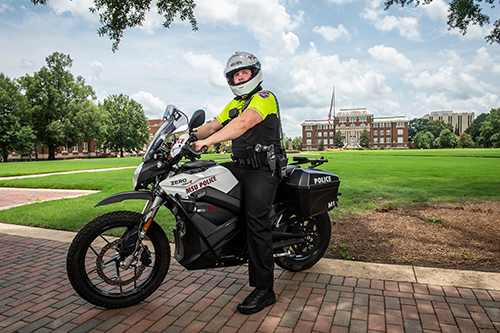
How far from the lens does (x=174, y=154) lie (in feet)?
8.86

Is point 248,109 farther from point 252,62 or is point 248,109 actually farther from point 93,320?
point 93,320

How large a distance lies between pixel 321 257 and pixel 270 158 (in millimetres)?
1502

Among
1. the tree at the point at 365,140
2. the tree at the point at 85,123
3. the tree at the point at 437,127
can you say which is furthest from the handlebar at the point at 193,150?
the tree at the point at 437,127

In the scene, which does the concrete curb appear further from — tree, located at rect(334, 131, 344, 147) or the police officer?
tree, located at rect(334, 131, 344, 147)

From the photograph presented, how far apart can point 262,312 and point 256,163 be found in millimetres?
1264

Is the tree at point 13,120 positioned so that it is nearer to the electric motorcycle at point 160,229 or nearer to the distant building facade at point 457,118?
the electric motorcycle at point 160,229

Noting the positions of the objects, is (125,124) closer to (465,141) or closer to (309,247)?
(309,247)

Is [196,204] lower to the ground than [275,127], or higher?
lower

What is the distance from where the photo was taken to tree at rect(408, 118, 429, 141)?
139m

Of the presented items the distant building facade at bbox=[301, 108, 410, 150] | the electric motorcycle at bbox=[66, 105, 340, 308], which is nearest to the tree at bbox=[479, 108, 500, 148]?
the distant building facade at bbox=[301, 108, 410, 150]

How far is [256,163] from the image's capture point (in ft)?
9.91

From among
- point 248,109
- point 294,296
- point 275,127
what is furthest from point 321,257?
point 248,109

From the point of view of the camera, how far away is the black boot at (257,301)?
2846mm

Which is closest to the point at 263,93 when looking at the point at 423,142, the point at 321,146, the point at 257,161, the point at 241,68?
the point at 241,68
